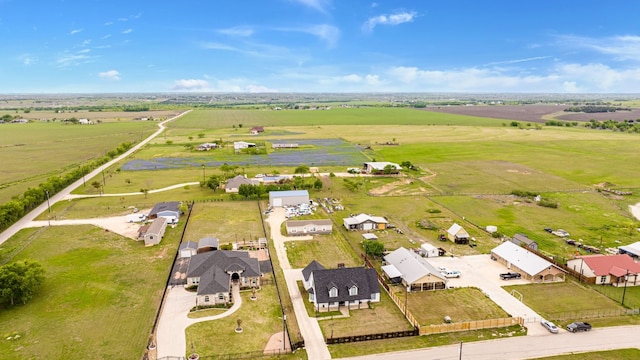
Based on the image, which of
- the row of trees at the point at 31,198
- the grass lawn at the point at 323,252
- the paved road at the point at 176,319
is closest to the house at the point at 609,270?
the grass lawn at the point at 323,252

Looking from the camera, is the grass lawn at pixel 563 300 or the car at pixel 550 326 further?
the grass lawn at pixel 563 300

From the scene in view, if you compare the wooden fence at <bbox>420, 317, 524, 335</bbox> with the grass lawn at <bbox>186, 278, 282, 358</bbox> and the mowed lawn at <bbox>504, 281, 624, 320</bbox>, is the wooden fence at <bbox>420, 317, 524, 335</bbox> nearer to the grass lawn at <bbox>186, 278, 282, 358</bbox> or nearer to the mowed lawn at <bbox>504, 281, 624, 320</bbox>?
the mowed lawn at <bbox>504, 281, 624, 320</bbox>

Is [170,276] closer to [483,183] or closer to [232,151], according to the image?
[483,183]

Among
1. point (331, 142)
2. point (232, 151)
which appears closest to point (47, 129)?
point (232, 151)

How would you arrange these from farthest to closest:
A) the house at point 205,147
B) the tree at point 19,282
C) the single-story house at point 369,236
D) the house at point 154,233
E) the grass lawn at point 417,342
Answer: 1. the house at point 205,147
2. the single-story house at point 369,236
3. the house at point 154,233
4. the tree at point 19,282
5. the grass lawn at point 417,342

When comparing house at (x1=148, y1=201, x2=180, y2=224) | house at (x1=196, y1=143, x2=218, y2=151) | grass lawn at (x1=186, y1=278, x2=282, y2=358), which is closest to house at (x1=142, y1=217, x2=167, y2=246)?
house at (x1=148, y1=201, x2=180, y2=224)

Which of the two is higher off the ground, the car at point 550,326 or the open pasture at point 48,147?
the open pasture at point 48,147

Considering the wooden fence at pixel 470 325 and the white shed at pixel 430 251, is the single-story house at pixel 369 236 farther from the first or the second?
the wooden fence at pixel 470 325

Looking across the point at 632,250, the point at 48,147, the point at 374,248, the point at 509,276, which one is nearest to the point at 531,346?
the point at 509,276

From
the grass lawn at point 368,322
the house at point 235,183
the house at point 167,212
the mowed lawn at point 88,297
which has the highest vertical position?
the house at point 235,183
